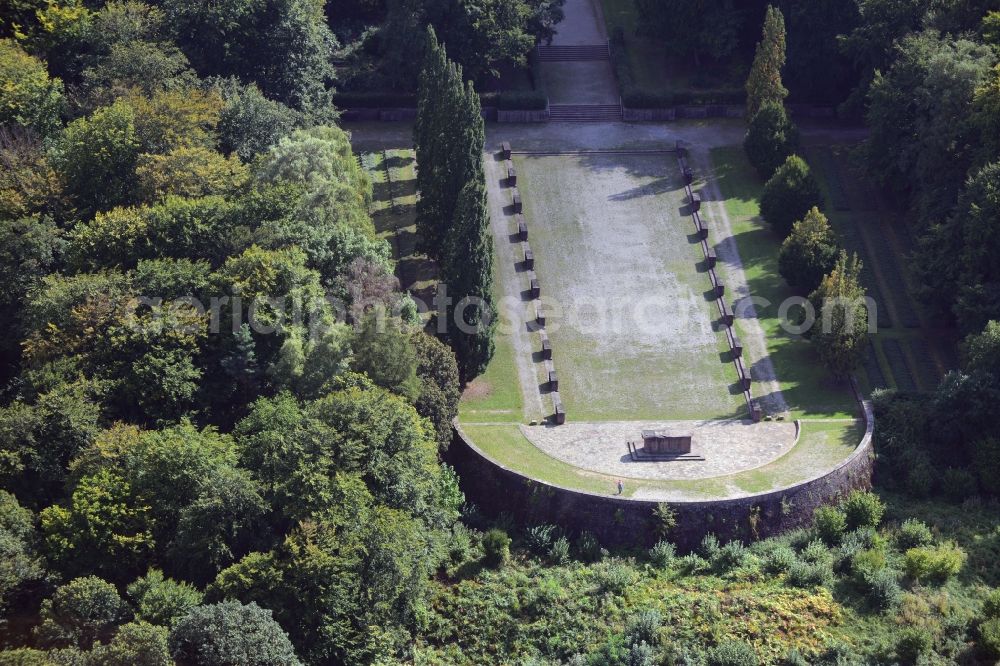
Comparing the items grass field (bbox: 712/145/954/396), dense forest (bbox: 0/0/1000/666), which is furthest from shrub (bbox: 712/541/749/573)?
grass field (bbox: 712/145/954/396)

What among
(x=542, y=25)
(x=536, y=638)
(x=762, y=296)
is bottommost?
(x=536, y=638)

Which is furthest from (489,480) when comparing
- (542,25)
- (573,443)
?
(542,25)

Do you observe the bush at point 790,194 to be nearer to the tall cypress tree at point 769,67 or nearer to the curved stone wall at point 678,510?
the tall cypress tree at point 769,67

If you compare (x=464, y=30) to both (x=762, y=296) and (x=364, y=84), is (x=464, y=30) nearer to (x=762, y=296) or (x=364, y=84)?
(x=364, y=84)

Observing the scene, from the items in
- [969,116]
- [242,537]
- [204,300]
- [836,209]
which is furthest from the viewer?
[836,209]

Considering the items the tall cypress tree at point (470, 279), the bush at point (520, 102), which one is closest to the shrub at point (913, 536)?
the tall cypress tree at point (470, 279)

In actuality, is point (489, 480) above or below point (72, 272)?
below

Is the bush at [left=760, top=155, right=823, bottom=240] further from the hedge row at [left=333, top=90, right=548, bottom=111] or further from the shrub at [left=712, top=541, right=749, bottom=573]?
the shrub at [left=712, top=541, right=749, bottom=573]
